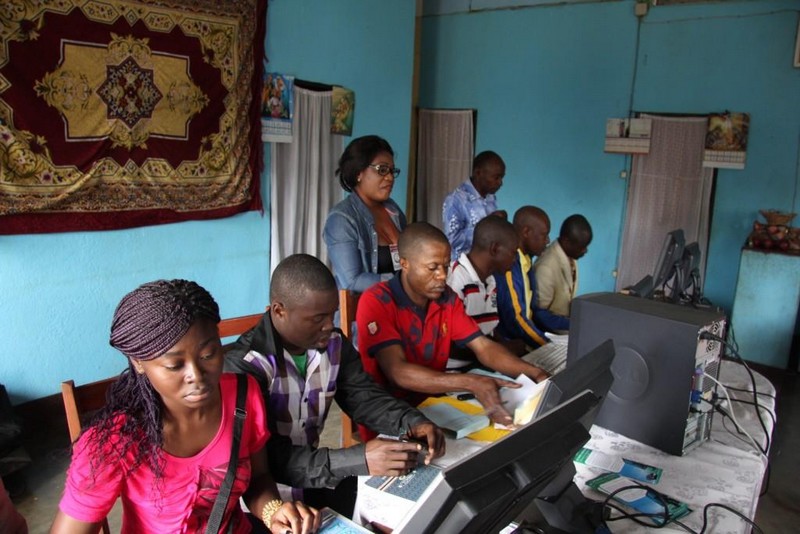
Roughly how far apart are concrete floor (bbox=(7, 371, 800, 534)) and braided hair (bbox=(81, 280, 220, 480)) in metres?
1.55

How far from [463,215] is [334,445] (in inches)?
69.6

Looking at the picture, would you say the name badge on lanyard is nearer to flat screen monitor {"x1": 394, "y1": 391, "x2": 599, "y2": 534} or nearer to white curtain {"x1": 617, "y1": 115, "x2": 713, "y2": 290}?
flat screen monitor {"x1": 394, "y1": 391, "x2": 599, "y2": 534}

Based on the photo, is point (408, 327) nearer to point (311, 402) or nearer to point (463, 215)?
point (311, 402)

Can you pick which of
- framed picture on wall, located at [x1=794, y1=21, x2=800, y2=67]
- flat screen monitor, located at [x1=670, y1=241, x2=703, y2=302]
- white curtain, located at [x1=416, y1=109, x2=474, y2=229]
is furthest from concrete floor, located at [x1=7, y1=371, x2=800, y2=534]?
white curtain, located at [x1=416, y1=109, x2=474, y2=229]

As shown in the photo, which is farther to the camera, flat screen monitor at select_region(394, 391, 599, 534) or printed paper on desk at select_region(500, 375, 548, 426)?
printed paper on desk at select_region(500, 375, 548, 426)

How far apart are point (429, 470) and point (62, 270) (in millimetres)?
2541

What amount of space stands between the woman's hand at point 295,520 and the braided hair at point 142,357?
25cm

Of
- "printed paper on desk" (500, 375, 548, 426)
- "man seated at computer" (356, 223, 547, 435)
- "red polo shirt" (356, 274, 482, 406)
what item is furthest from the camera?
"red polo shirt" (356, 274, 482, 406)

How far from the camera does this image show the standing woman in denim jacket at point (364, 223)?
2.61 m

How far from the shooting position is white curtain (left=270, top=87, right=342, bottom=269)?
414 centimetres

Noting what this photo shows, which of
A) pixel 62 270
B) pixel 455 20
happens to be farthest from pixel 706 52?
pixel 62 270

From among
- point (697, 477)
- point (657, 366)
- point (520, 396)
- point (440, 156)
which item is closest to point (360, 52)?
point (440, 156)

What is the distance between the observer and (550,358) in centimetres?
232

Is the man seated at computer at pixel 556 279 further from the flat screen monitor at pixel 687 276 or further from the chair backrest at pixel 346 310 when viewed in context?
the chair backrest at pixel 346 310
